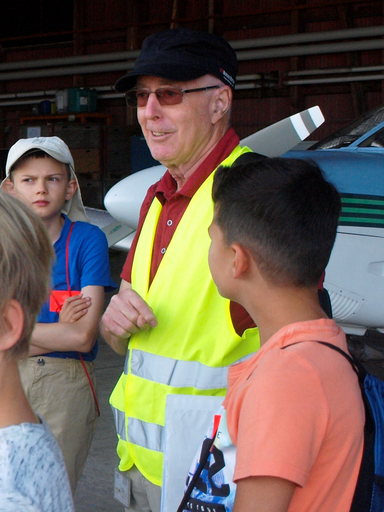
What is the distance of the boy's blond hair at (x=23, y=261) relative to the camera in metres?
0.95

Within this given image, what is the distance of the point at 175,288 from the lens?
1.58m

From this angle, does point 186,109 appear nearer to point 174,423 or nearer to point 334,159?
point 174,423

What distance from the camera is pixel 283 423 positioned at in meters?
0.96

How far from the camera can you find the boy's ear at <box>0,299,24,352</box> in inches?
38.5

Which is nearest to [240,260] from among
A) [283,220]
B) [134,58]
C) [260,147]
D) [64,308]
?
[283,220]

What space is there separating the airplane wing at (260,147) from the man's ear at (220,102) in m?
1.42

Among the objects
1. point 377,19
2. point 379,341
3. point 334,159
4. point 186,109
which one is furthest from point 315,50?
point 186,109

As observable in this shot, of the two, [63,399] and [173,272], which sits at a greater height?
[173,272]

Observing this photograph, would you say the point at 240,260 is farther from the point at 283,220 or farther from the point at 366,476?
the point at 366,476

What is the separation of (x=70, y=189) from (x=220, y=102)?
665mm

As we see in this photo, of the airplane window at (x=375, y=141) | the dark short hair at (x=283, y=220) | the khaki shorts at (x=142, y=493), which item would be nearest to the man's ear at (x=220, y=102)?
the dark short hair at (x=283, y=220)

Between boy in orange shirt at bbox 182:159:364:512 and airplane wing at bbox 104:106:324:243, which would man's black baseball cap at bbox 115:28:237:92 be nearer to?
boy in orange shirt at bbox 182:159:364:512

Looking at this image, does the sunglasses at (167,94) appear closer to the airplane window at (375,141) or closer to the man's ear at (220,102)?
the man's ear at (220,102)

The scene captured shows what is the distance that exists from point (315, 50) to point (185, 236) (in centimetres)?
995
